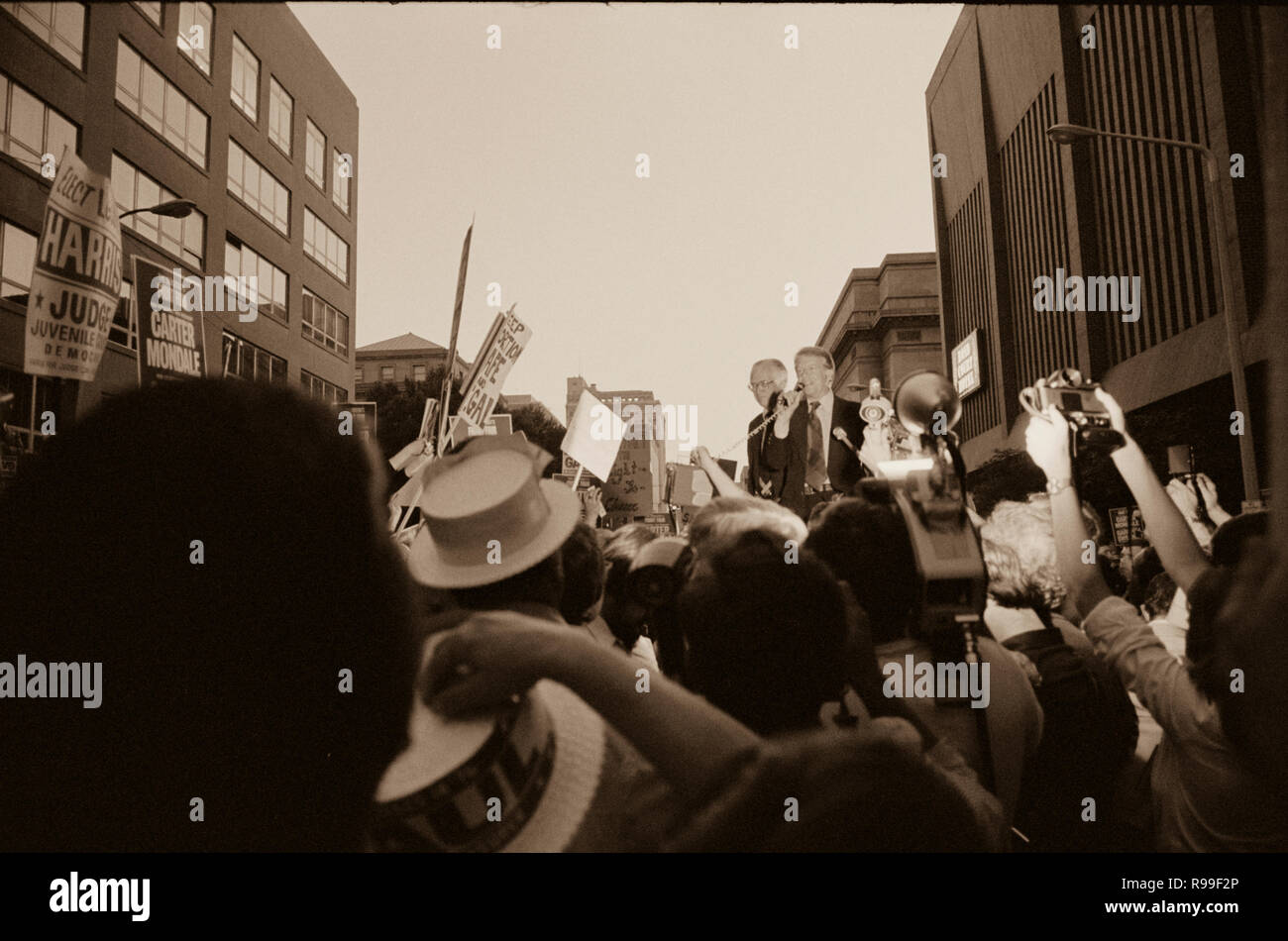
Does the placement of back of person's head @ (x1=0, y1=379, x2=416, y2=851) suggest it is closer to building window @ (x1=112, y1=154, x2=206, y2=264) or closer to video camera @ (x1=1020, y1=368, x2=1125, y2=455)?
video camera @ (x1=1020, y1=368, x2=1125, y2=455)

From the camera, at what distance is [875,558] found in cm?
215

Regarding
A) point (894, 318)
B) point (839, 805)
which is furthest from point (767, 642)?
point (894, 318)

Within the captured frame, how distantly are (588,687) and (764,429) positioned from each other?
13.4 feet

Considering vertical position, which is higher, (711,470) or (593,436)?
(593,436)

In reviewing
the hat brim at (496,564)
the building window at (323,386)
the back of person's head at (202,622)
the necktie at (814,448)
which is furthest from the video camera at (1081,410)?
the building window at (323,386)

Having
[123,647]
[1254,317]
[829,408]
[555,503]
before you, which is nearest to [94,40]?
[829,408]

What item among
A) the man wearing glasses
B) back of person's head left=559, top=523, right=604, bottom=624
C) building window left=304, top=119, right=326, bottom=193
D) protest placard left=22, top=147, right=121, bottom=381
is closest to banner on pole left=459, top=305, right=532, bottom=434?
building window left=304, top=119, right=326, bottom=193

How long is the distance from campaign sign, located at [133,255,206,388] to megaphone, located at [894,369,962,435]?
3316 millimetres

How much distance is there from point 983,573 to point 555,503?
40.8 inches

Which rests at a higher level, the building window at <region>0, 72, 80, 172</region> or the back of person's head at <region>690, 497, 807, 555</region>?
the building window at <region>0, 72, 80, 172</region>

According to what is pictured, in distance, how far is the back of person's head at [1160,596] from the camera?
343cm

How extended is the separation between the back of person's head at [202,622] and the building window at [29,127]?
47.3ft

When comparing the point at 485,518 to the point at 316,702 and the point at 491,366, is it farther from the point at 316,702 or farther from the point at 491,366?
the point at 491,366

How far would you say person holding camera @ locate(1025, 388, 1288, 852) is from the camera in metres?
1.71
